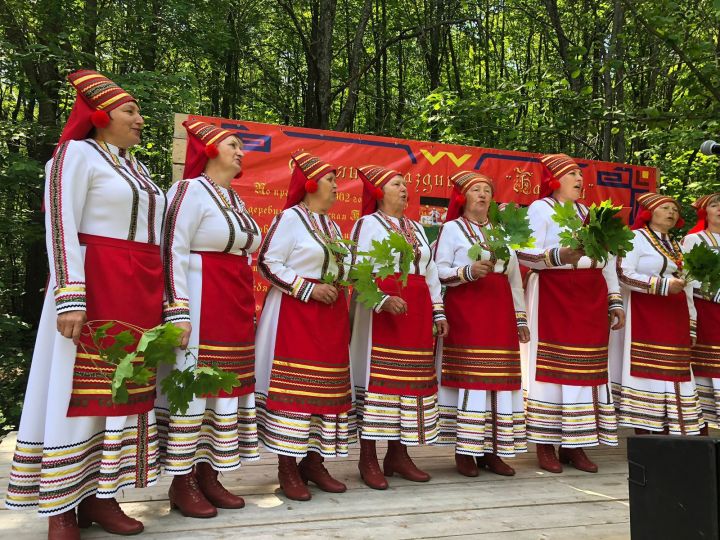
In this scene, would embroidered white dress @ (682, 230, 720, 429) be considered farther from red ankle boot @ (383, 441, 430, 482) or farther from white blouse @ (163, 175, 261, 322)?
white blouse @ (163, 175, 261, 322)

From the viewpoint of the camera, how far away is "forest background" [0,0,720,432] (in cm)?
637

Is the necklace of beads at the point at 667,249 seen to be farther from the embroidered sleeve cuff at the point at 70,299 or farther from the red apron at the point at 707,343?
the embroidered sleeve cuff at the point at 70,299

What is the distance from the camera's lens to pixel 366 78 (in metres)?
12.9

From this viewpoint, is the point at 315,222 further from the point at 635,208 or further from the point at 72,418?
the point at 635,208

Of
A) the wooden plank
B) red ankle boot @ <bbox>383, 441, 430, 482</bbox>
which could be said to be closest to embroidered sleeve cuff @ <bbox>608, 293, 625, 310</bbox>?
the wooden plank

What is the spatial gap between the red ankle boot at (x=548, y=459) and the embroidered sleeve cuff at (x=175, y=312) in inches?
91.1

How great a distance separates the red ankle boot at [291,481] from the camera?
3.12 metres

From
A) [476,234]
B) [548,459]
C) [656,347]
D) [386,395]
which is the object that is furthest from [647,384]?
[386,395]

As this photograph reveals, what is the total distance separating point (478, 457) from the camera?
386 cm

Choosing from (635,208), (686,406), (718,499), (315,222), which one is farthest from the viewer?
(635,208)

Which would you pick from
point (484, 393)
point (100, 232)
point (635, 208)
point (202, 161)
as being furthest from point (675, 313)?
point (100, 232)

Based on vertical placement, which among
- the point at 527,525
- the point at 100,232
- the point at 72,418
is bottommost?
the point at 527,525

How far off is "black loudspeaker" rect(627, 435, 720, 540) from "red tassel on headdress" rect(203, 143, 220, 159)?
2.07 metres

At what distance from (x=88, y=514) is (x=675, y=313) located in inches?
138
